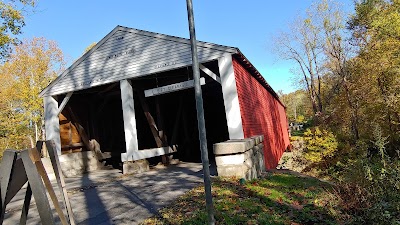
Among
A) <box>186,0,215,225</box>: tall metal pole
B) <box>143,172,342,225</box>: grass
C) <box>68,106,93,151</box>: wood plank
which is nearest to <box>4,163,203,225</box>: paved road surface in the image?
<box>143,172,342,225</box>: grass

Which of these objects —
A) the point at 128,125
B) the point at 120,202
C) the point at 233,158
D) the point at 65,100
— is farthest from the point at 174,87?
the point at 65,100

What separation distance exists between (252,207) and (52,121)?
9.61 metres

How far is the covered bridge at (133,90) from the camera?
8.74 metres

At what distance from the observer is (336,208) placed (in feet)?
15.1

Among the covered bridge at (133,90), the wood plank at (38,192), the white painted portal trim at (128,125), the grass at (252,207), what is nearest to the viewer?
the wood plank at (38,192)

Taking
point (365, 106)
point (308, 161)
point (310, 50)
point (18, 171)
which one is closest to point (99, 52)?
point (18, 171)

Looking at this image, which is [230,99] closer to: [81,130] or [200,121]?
[200,121]

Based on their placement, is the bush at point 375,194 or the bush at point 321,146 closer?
the bush at point 375,194

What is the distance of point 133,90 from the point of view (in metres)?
11.6

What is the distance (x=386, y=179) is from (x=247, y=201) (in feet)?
7.34

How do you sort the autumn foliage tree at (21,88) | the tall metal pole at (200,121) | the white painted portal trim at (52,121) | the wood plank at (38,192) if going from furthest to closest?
the autumn foliage tree at (21,88) < the white painted portal trim at (52,121) < the tall metal pole at (200,121) < the wood plank at (38,192)

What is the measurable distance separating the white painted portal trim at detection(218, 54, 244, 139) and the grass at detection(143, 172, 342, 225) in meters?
2.04

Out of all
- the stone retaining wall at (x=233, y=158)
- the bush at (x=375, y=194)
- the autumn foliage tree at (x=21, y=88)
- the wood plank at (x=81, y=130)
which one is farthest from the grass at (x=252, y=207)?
the autumn foliage tree at (x=21, y=88)

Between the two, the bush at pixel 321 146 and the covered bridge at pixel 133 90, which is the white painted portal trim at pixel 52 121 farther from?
the bush at pixel 321 146
